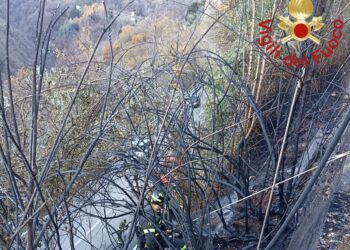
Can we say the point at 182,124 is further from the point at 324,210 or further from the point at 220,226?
the point at 220,226

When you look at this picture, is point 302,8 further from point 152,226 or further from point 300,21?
point 152,226

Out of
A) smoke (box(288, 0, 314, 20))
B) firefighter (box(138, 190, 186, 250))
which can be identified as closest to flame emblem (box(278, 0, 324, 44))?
smoke (box(288, 0, 314, 20))

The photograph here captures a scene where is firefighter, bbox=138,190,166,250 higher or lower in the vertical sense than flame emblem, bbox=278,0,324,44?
lower

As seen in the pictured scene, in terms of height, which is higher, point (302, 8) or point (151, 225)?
point (302, 8)

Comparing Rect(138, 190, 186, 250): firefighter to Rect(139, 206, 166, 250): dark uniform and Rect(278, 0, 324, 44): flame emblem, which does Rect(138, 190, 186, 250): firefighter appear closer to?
Rect(139, 206, 166, 250): dark uniform

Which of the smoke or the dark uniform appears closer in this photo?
the smoke

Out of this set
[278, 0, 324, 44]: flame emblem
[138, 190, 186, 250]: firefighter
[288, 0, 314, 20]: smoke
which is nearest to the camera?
[278, 0, 324, 44]: flame emblem

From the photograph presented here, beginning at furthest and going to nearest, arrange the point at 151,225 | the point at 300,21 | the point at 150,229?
the point at 150,229 → the point at 151,225 → the point at 300,21

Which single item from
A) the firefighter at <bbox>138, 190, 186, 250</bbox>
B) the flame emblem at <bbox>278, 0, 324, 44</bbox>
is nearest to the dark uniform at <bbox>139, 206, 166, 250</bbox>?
the firefighter at <bbox>138, 190, 186, 250</bbox>

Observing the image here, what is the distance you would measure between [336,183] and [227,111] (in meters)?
4.60

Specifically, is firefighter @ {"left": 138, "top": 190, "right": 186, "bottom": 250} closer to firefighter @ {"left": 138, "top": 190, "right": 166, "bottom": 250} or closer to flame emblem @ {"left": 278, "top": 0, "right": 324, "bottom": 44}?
firefighter @ {"left": 138, "top": 190, "right": 166, "bottom": 250}

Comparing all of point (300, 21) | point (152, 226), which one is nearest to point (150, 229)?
point (152, 226)

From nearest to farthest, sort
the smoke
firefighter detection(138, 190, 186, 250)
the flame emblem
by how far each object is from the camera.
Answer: the flame emblem, the smoke, firefighter detection(138, 190, 186, 250)

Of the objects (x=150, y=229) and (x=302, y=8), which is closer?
(x=302, y=8)
